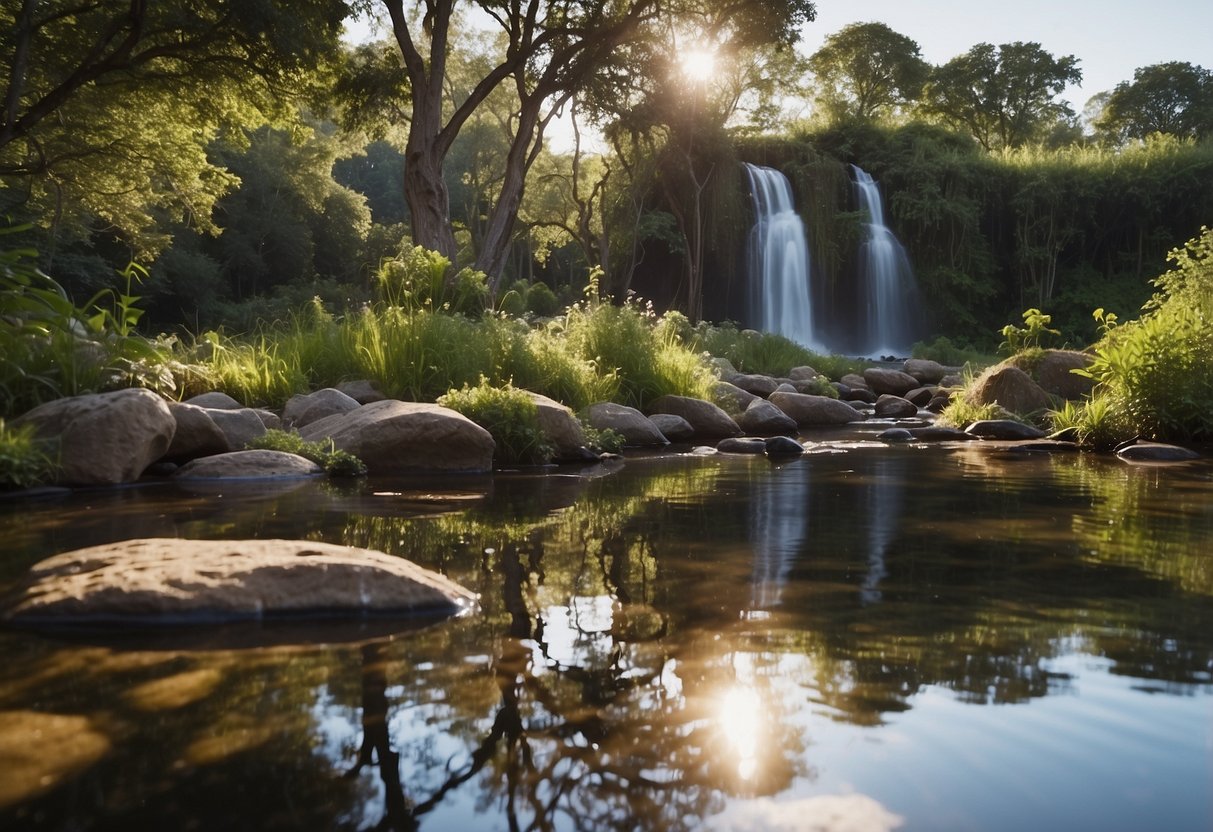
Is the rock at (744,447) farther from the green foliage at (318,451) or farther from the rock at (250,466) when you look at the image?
the rock at (250,466)

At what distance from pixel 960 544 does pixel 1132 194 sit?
1334 inches

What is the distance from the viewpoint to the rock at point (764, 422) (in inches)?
458

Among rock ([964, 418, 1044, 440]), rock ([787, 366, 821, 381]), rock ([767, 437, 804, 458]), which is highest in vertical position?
rock ([787, 366, 821, 381])

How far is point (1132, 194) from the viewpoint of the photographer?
32.9m

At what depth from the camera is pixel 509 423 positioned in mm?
7996

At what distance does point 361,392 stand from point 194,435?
2263 mm

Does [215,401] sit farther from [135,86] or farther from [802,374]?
[802,374]

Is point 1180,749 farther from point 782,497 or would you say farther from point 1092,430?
point 1092,430

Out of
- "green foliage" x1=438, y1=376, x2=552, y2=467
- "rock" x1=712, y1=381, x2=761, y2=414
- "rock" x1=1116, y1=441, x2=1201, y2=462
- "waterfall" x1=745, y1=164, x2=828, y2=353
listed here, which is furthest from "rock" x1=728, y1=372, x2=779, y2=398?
"waterfall" x1=745, y1=164, x2=828, y2=353

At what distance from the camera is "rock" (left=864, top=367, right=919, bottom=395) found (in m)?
18.9

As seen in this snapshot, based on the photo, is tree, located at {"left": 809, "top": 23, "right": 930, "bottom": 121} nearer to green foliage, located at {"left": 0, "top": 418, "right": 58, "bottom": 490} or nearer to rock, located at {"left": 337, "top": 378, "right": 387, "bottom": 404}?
rock, located at {"left": 337, "top": 378, "right": 387, "bottom": 404}

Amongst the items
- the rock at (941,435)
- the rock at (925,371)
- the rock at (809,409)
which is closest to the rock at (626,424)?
the rock at (941,435)

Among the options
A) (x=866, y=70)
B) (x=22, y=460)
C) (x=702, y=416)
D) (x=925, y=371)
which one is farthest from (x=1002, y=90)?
(x=22, y=460)

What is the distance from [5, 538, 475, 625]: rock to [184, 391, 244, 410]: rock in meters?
5.14
